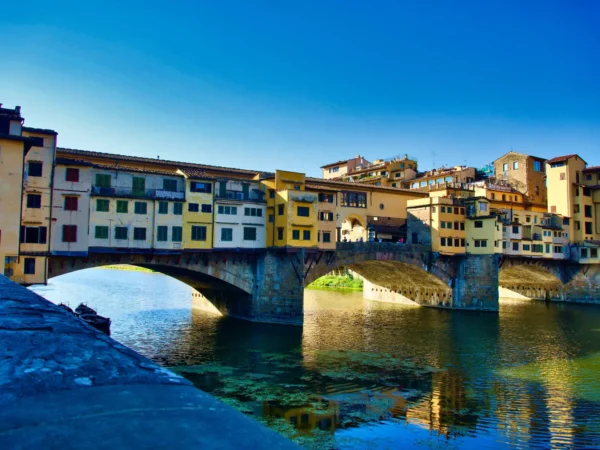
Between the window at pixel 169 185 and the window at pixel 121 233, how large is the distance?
4.75 meters

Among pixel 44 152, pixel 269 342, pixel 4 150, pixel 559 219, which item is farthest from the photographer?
pixel 559 219

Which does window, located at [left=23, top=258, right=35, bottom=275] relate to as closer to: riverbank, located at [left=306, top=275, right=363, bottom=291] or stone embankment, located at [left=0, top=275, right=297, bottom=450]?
stone embankment, located at [left=0, top=275, right=297, bottom=450]

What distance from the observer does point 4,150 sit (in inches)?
1075

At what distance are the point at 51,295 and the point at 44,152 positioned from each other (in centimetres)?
3378

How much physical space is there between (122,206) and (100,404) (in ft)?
118

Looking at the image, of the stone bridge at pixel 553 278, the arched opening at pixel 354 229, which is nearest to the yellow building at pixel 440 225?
the arched opening at pixel 354 229

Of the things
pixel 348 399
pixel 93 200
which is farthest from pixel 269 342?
pixel 93 200

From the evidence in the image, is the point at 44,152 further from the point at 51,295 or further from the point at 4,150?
the point at 51,295

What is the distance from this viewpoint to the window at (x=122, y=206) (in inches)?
1455

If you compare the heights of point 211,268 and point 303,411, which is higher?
point 211,268

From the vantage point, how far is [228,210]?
42.8 metres

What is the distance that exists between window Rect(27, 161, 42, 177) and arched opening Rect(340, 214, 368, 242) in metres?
35.0

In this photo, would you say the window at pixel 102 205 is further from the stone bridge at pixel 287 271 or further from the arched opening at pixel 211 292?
the arched opening at pixel 211 292

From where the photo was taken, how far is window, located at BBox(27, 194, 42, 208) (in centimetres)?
3144
